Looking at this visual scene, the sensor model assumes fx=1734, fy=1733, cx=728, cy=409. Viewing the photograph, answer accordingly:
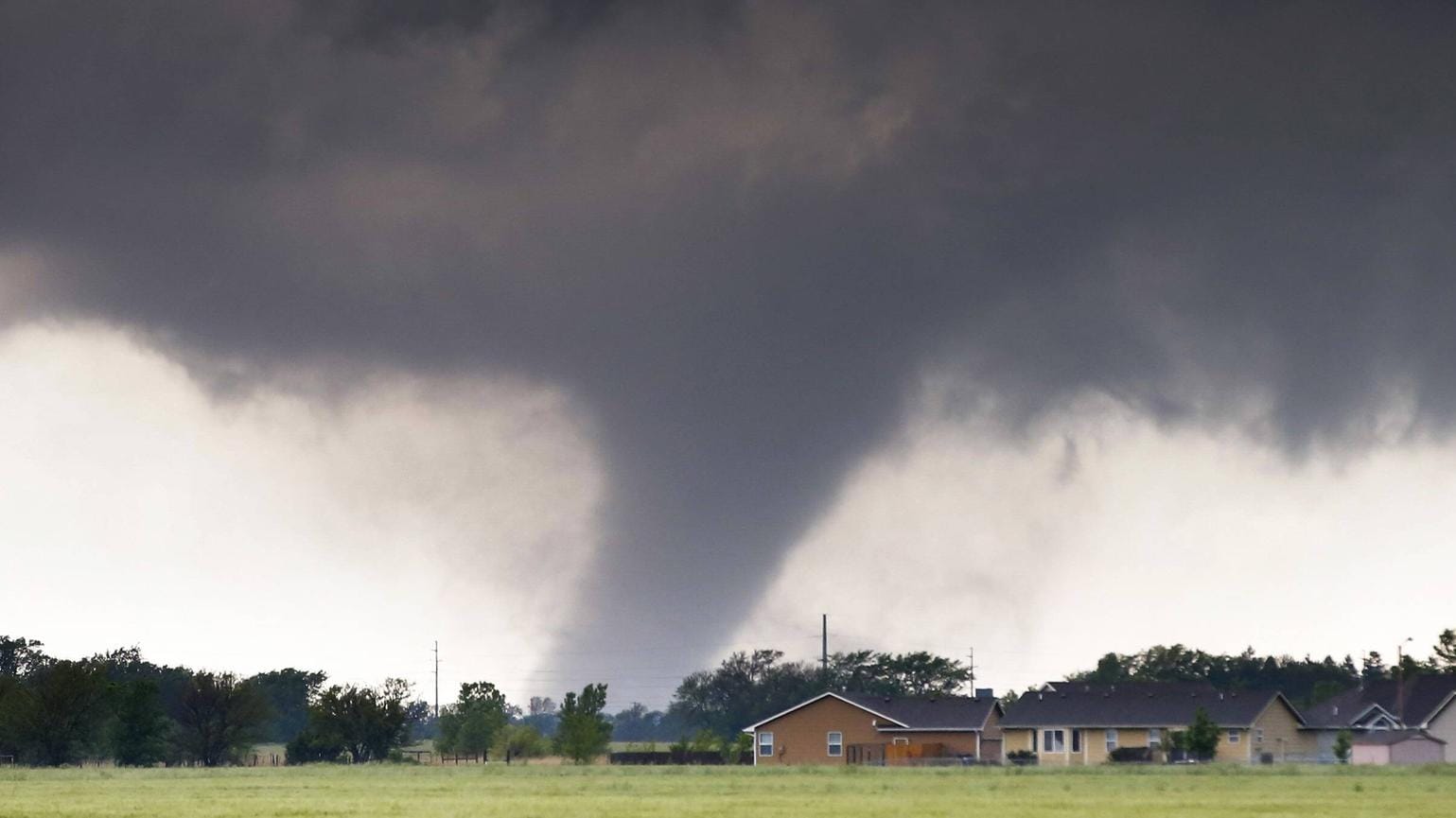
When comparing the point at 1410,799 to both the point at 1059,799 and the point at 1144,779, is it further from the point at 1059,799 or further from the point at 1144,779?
the point at 1144,779

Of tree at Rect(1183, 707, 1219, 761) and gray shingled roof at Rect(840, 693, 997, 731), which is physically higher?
gray shingled roof at Rect(840, 693, 997, 731)

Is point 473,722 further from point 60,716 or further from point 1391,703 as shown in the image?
point 1391,703

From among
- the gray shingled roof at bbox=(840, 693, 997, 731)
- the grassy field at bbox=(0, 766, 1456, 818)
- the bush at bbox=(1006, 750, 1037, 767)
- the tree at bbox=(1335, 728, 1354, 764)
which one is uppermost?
the gray shingled roof at bbox=(840, 693, 997, 731)

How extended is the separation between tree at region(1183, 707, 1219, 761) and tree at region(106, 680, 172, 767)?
66.8 meters

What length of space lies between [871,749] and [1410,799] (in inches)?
2873

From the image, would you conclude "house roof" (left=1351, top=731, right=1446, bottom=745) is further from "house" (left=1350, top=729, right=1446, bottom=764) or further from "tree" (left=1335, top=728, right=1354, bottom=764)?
"tree" (left=1335, top=728, right=1354, bottom=764)

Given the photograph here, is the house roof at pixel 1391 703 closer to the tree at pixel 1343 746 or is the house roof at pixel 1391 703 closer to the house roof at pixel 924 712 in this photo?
the tree at pixel 1343 746

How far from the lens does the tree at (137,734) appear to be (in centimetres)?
11419

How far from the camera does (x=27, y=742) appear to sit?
114500 mm

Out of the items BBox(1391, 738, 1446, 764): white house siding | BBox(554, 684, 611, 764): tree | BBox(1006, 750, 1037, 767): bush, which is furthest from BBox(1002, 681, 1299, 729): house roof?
BBox(554, 684, 611, 764): tree

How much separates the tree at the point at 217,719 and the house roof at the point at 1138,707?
5402cm

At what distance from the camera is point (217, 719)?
402ft

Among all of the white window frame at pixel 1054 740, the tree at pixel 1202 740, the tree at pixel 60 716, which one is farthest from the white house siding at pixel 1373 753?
the tree at pixel 60 716

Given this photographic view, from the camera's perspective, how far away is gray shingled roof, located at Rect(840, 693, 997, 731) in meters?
122
